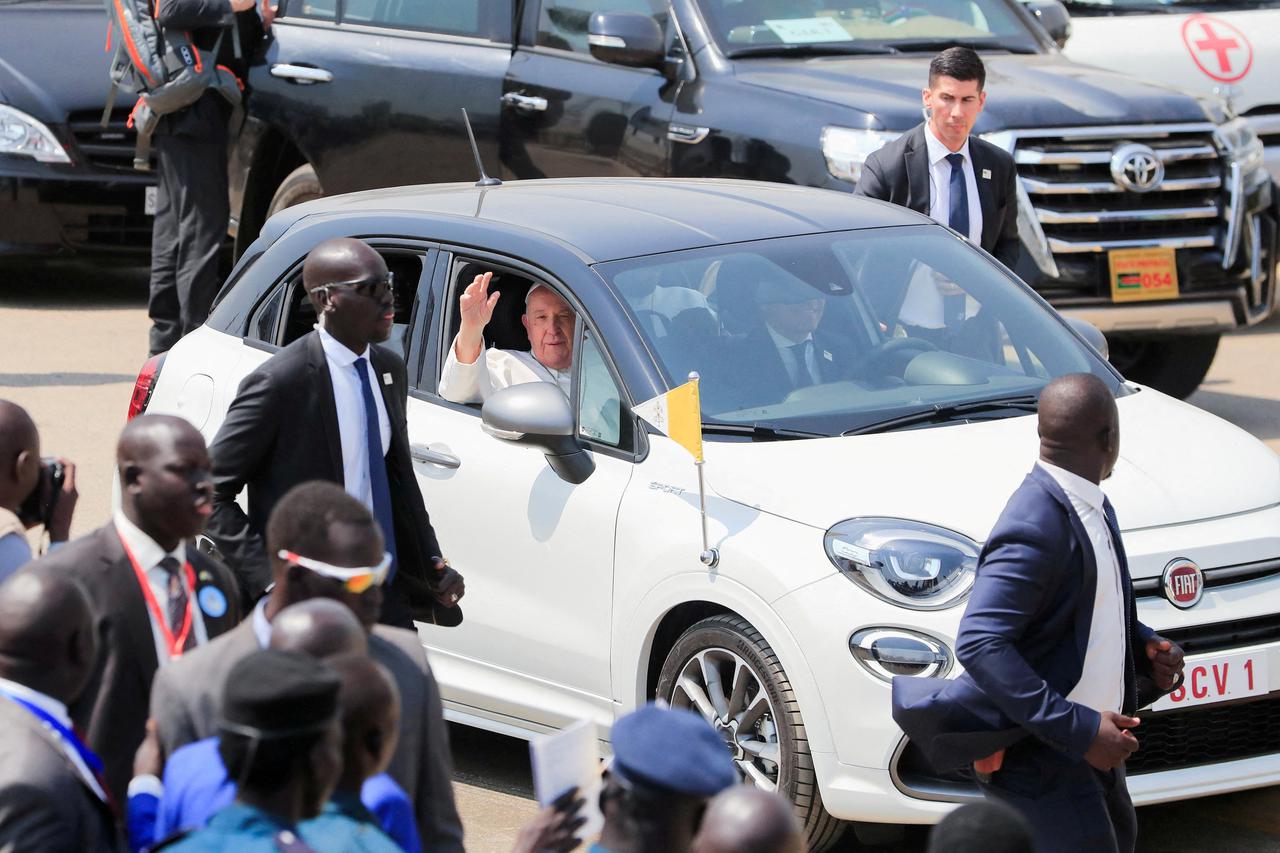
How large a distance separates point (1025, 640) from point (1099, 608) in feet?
0.52

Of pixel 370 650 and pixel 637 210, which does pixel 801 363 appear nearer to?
pixel 637 210

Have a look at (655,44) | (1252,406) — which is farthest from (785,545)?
(1252,406)

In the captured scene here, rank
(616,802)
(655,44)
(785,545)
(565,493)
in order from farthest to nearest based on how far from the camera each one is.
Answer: (655,44) < (565,493) < (785,545) < (616,802)

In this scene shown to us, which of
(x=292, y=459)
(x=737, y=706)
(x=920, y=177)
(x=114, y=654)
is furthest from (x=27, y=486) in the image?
(x=920, y=177)

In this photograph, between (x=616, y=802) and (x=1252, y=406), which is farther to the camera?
(x=1252, y=406)

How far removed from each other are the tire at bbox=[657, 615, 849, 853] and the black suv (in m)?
3.68

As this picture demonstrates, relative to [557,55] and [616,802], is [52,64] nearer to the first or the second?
[557,55]

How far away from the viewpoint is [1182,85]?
460 inches

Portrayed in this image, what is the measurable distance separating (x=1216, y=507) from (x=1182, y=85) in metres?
7.03

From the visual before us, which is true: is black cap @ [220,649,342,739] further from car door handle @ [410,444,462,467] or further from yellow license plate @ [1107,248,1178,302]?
yellow license plate @ [1107,248,1178,302]

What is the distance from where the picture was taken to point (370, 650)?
3.22m

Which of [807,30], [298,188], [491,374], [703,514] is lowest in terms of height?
[298,188]

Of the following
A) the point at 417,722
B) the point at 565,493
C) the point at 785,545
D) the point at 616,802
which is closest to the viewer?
the point at 616,802

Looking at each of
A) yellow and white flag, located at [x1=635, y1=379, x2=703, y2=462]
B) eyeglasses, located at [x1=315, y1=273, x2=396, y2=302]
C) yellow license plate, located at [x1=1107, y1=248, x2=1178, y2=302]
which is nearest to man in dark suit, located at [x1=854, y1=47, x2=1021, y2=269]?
yellow license plate, located at [x1=1107, y1=248, x2=1178, y2=302]
